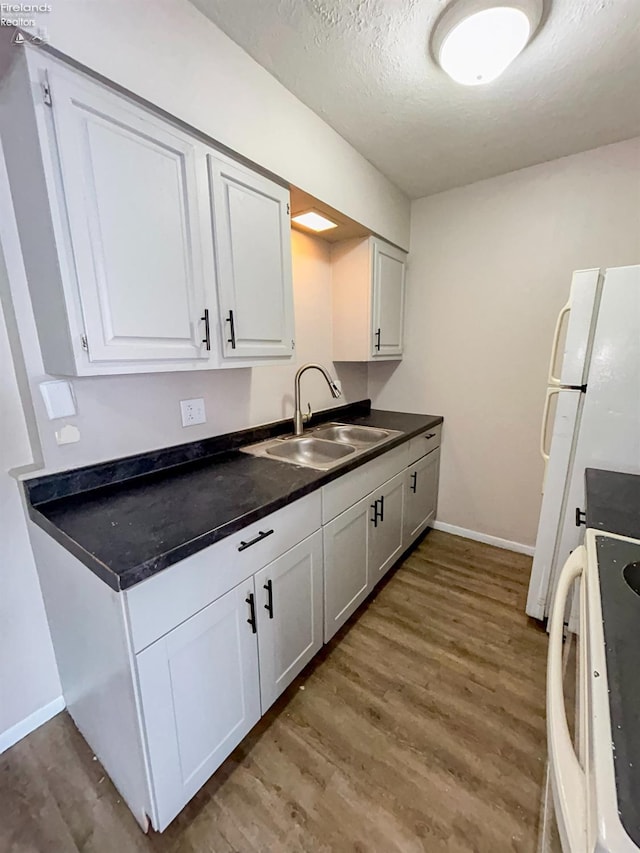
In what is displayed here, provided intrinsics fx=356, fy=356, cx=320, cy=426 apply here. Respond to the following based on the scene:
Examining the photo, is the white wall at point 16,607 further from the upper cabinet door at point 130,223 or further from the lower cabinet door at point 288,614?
the lower cabinet door at point 288,614

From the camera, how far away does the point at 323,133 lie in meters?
1.70

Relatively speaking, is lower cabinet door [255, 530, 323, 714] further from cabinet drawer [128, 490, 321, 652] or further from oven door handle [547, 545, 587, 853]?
oven door handle [547, 545, 587, 853]

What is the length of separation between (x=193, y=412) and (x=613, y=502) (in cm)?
167

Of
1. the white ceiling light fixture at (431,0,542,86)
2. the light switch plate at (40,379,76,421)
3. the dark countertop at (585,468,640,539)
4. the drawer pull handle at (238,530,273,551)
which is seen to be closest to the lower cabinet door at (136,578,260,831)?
the drawer pull handle at (238,530,273,551)

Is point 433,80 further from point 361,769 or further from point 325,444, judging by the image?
point 361,769

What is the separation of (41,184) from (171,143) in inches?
16.6

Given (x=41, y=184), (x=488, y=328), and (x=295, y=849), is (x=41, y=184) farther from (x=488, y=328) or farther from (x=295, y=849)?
(x=488, y=328)

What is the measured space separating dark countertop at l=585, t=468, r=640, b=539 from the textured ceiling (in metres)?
1.59

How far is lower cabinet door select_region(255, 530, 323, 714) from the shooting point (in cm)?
126

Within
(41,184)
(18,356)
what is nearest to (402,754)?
(18,356)

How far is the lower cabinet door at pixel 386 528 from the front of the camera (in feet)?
6.32

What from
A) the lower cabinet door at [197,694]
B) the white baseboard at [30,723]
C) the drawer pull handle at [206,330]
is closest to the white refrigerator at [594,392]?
the lower cabinet door at [197,694]

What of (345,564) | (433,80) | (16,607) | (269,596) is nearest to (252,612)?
(269,596)

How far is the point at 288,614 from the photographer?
1366 mm
